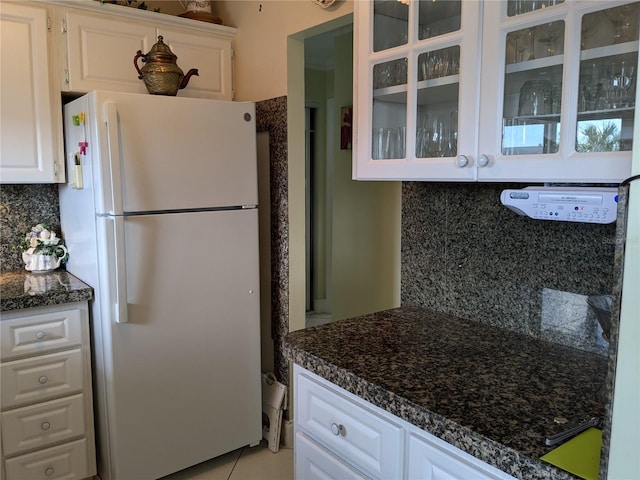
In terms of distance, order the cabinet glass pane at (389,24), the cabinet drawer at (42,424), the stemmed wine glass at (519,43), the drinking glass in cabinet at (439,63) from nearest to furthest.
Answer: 1. the stemmed wine glass at (519,43)
2. the drinking glass in cabinet at (439,63)
3. the cabinet glass pane at (389,24)
4. the cabinet drawer at (42,424)

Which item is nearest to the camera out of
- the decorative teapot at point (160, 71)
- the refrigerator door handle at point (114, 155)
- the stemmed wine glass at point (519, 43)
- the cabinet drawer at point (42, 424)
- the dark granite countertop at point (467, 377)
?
the dark granite countertop at point (467, 377)

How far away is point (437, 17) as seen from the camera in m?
1.51

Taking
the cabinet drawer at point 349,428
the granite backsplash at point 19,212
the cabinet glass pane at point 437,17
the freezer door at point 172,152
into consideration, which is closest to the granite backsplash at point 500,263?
the cabinet glass pane at point 437,17

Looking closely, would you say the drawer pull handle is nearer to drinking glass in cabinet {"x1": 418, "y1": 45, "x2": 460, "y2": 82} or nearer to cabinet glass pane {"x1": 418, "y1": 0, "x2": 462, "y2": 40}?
drinking glass in cabinet {"x1": 418, "y1": 45, "x2": 460, "y2": 82}

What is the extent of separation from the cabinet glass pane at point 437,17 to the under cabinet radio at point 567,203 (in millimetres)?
504

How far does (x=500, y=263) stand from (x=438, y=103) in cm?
55

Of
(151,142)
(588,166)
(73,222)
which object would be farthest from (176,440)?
(588,166)

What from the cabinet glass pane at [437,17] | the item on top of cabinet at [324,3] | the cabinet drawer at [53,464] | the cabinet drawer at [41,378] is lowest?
the cabinet drawer at [53,464]

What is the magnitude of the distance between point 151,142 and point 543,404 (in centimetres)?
171

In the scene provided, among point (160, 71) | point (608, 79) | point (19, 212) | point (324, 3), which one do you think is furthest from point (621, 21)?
point (19, 212)

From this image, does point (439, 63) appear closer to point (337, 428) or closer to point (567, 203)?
point (567, 203)

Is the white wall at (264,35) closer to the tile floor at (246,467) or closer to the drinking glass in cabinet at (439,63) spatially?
the drinking glass in cabinet at (439,63)

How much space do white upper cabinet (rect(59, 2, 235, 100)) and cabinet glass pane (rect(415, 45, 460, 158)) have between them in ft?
4.75

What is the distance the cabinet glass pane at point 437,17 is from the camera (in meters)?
1.45
